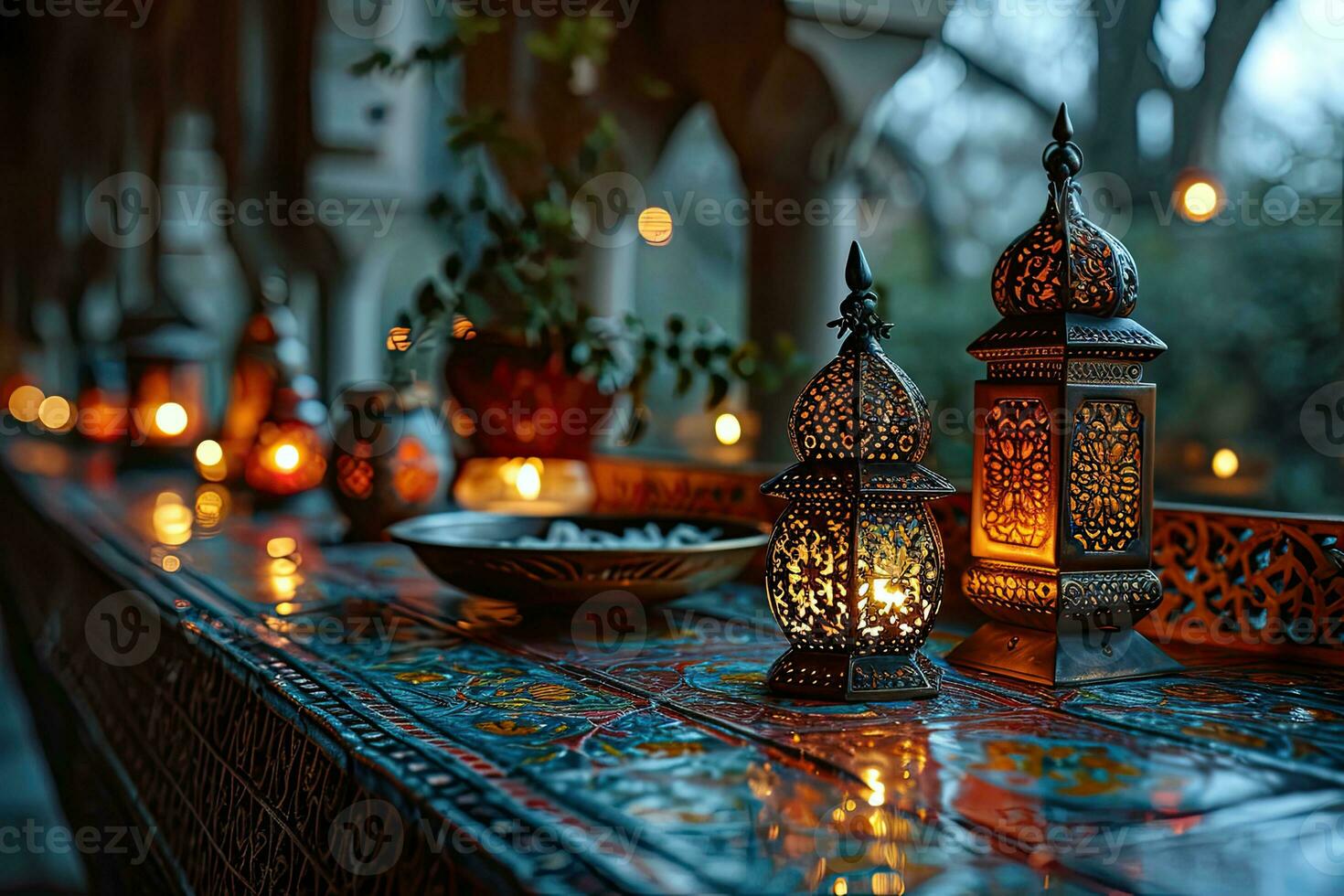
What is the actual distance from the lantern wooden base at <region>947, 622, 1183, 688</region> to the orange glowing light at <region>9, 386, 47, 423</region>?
512 inches

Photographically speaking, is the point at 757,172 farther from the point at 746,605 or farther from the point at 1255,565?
the point at 1255,565

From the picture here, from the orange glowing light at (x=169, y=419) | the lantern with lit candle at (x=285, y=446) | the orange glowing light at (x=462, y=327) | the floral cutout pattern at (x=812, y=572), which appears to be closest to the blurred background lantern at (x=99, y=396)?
the orange glowing light at (x=169, y=419)

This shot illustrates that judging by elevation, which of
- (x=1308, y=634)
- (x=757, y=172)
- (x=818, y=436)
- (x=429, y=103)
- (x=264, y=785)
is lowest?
(x=264, y=785)

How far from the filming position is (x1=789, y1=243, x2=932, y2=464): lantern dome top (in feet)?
3.90

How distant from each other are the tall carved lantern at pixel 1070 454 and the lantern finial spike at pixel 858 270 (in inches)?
7.8

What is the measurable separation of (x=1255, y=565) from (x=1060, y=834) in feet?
2.41

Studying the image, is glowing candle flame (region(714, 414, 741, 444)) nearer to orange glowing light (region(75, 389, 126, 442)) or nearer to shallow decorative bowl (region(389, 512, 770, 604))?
shallow decorative bowl (region(389, 512, 770, 604))

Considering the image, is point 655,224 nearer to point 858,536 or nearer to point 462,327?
point 462,327

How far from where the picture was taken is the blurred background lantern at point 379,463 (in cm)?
258

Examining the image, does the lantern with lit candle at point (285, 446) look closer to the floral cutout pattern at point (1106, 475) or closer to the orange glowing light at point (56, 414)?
the floral cutout pattern at point (1106, 475)

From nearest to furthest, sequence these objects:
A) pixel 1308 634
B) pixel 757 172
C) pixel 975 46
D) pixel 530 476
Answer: pixel 1308 634 < pixel 530 476 < pixel 757 172 < pixel 975 46

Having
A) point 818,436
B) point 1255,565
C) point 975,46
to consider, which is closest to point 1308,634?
point 1255,565

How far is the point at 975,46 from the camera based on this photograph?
202 inches

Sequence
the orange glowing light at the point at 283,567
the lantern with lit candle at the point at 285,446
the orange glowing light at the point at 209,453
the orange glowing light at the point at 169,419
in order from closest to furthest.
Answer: the orange glowing light at the point at 283,567 → the lantern with lit candle at the point at 285,446 → the orange glowing light at the point at 209,453 → the orange glowing light at the point at 169,419
